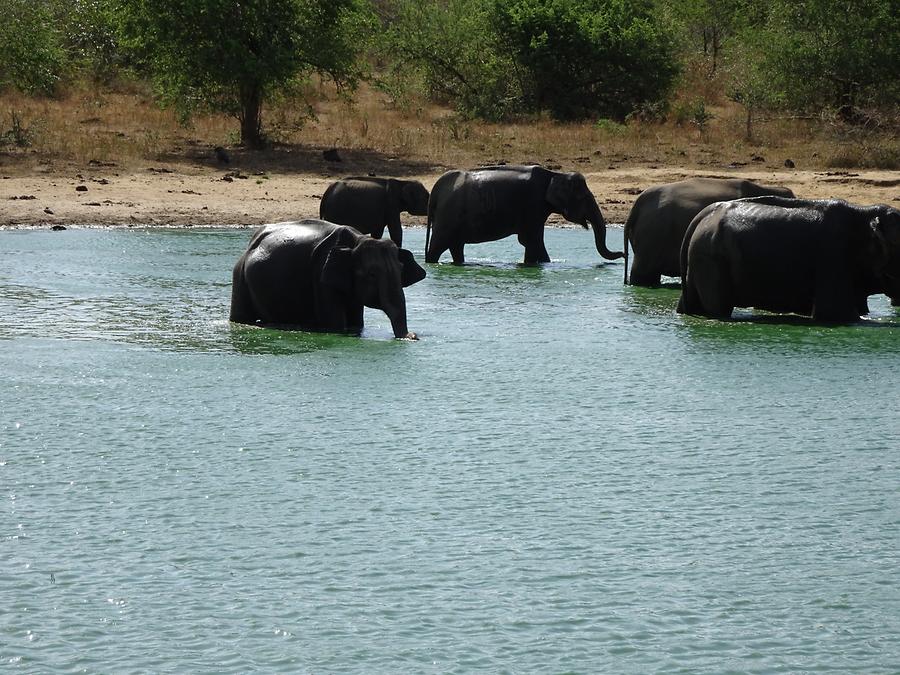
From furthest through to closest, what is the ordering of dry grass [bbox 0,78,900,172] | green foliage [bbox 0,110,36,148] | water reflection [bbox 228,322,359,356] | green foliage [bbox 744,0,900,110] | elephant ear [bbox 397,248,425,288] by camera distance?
1. green foliage [bbox 744,0,900,110]
2. dry grass [bbox 0,78,900,172]
3. green foliage [bbox 0,110,36,148]
4. elephant ear [bbox 397,248,425,288]
5. water reflection [bbox 228,322,359,356]

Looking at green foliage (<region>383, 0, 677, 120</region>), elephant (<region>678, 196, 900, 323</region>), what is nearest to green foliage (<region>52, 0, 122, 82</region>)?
green foliage (<region>383, 0, 677, 120</region>)

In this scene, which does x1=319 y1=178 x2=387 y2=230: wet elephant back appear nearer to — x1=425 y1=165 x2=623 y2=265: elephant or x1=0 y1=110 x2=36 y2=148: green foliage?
x1=425 y1=165 x2=623 y2=265: elephant

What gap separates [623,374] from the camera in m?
11.6

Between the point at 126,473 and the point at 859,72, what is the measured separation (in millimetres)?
26160

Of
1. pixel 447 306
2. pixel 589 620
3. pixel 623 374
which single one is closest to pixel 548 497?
pixel 589 620

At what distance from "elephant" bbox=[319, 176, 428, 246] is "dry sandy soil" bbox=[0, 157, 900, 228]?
3.51m

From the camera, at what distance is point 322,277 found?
40.7 ft

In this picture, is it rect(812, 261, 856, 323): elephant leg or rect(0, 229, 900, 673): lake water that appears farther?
rect(812, 261, 856, 323): elephant leg

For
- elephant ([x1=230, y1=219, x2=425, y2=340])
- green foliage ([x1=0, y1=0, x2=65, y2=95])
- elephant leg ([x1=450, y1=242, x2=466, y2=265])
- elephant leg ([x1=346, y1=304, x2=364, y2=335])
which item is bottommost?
elephant leg ([x1=450, y1=242, x2=466, y2=265])

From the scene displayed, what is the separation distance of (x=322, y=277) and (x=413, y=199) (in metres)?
7.84

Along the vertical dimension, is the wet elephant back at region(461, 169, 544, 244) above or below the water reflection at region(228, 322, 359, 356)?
above

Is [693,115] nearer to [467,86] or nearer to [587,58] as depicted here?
[587,58]

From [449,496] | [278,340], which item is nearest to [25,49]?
[278,340]

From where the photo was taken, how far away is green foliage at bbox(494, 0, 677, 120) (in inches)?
1420
